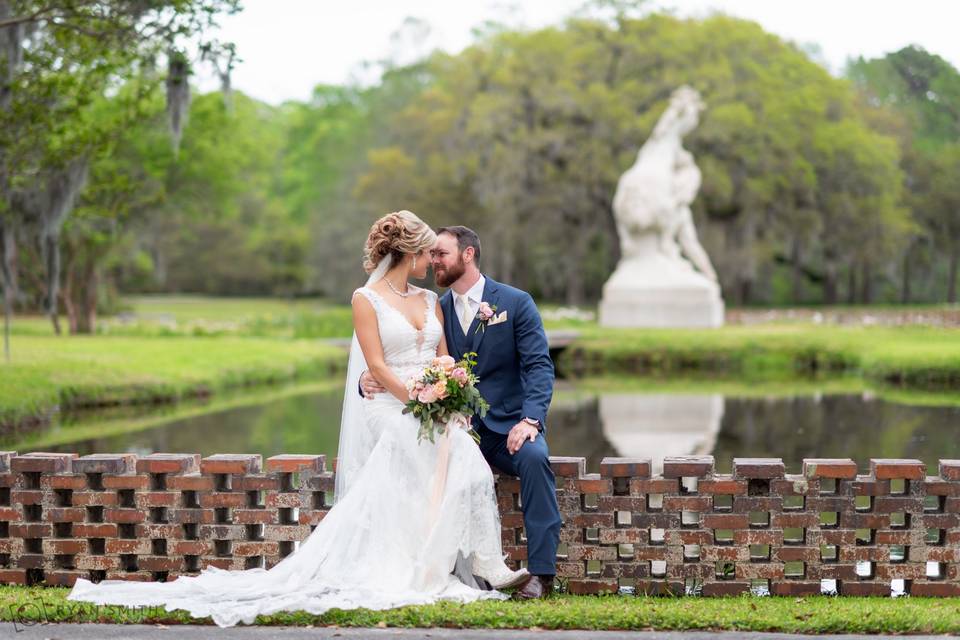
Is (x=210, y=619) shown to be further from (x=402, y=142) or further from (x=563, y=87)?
(x=402, y=142)

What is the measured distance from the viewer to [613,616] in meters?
4.91

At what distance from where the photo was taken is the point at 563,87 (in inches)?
1516

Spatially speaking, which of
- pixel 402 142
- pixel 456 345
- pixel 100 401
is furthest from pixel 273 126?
pixel 456 345

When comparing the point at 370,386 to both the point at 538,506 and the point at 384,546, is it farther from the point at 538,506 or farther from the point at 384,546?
the point at 538,506

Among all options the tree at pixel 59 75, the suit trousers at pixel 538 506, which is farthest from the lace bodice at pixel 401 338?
the tree at pixel 59 75

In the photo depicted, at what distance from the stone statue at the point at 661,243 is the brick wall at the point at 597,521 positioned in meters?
24.7

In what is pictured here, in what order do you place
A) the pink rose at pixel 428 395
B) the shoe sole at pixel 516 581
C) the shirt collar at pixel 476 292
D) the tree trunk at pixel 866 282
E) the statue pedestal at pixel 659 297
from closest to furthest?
the shoe sole at pixel 516 581, the pink rose at pixel 428 395, the shirt collar at pixel 476 292, the statue pedestal at pixel 659 297, the tree trunk at pixel 866 282

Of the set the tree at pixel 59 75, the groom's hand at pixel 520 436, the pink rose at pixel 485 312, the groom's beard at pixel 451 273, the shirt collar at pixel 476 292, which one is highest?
the tree at pixel 59 75

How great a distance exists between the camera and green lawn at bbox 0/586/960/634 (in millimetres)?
4758

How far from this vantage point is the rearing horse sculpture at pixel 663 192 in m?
30.7

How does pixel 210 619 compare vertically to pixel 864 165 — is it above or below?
below

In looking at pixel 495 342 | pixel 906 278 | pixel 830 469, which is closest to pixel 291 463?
pixel 495 342

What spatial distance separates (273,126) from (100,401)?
194 feet

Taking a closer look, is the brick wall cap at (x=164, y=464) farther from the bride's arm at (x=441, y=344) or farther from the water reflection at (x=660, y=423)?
the water reflection at (x=660, y=423)
